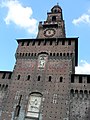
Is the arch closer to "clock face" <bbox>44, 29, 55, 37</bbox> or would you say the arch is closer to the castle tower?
the castle tower

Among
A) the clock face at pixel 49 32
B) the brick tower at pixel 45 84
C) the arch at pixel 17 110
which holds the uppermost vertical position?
the clock face at pixel 49 32

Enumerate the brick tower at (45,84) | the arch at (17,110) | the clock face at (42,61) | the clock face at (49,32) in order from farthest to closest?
the clock face at (49,32)
the clock face at (42,61)
the arch at (17,110)
the brick tower at (45,84)

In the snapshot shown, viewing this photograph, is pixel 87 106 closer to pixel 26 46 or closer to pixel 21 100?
pixel 21 100

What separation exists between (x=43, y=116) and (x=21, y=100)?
3.48m

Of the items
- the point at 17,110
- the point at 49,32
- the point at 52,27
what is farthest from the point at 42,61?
the point at 17,110

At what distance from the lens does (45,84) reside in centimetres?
2733

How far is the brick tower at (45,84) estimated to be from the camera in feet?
82.7

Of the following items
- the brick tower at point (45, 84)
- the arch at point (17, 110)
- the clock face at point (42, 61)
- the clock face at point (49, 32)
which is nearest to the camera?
the brick tower at point (45, 84)

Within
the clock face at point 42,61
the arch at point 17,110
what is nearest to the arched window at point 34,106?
the arch at point 17,110

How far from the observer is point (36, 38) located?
108 feet

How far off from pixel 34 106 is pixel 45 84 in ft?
10.2

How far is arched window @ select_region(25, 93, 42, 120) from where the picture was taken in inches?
994

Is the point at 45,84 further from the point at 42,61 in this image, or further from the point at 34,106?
the point at 42,61

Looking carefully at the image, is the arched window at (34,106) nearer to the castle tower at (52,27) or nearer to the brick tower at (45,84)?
the brick tower at (45,84)
